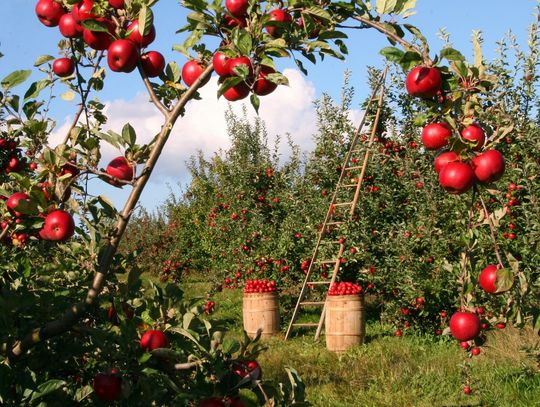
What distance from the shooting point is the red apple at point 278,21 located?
1350mm

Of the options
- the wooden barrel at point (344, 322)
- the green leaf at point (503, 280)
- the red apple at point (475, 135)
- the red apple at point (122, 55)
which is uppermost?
the red apple at point (122, 55)

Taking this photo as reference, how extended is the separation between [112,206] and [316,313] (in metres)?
7.77

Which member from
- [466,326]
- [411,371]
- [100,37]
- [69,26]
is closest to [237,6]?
[100,37]

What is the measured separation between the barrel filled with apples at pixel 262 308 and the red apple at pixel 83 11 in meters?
6.42

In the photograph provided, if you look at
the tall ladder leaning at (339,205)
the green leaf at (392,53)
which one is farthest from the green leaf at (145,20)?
the tall ladder leaning at (339,205)

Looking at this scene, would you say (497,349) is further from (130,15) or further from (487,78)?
(130,15)

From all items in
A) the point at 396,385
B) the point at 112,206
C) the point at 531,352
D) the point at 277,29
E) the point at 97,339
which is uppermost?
the point at 277,29

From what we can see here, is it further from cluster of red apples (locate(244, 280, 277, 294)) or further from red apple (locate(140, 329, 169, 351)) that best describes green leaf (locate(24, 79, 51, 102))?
cluster of red apples (locate(244, 280, 277, 294))

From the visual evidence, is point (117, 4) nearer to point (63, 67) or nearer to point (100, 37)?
point (100, 37)

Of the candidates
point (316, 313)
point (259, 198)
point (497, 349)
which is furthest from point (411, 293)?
point (259, 198)

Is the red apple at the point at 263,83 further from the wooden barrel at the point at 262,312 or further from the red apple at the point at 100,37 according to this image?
the wooden barrel at the point at 262,312

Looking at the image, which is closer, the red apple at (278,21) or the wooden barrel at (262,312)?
the red apple at (278,21)

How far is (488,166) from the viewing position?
137 centimetres

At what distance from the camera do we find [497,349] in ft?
17.9
